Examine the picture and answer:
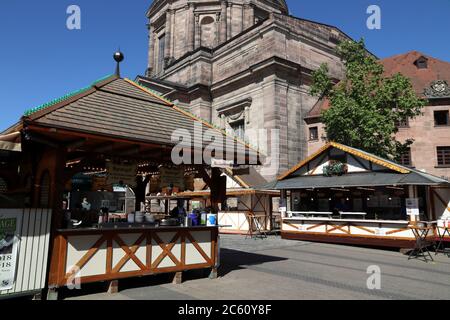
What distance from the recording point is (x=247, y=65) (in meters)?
33.1

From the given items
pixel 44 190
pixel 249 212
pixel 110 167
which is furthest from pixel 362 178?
pixel 44 190

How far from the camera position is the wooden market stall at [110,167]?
7211 mm

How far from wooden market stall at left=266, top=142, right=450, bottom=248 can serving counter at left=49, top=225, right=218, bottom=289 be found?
32.0ft

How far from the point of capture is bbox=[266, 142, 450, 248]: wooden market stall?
50.8ft

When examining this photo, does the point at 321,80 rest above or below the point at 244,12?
below

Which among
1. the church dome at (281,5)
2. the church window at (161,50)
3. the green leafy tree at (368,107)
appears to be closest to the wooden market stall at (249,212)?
the green leafy tree at (368,107)

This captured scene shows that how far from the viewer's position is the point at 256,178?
86.6ft

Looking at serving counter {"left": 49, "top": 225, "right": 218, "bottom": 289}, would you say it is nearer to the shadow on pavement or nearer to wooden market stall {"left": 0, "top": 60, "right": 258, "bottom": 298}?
wooden market stall {"left": 0, "top": 60, "right": 258, "bottom": 298}

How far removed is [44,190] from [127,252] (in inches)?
97.0

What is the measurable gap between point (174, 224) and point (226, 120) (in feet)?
85.3

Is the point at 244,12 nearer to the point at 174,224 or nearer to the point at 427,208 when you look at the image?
the point at 427,208

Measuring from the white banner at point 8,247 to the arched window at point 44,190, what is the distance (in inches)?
49.3

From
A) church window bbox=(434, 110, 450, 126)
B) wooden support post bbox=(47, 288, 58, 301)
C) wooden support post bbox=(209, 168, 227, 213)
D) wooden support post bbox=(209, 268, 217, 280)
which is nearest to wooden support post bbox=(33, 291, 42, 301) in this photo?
wooden support post bbox=(47, 288, 58, 301)

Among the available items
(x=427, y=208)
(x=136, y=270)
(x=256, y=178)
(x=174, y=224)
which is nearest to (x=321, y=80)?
(x=256, y=178)
